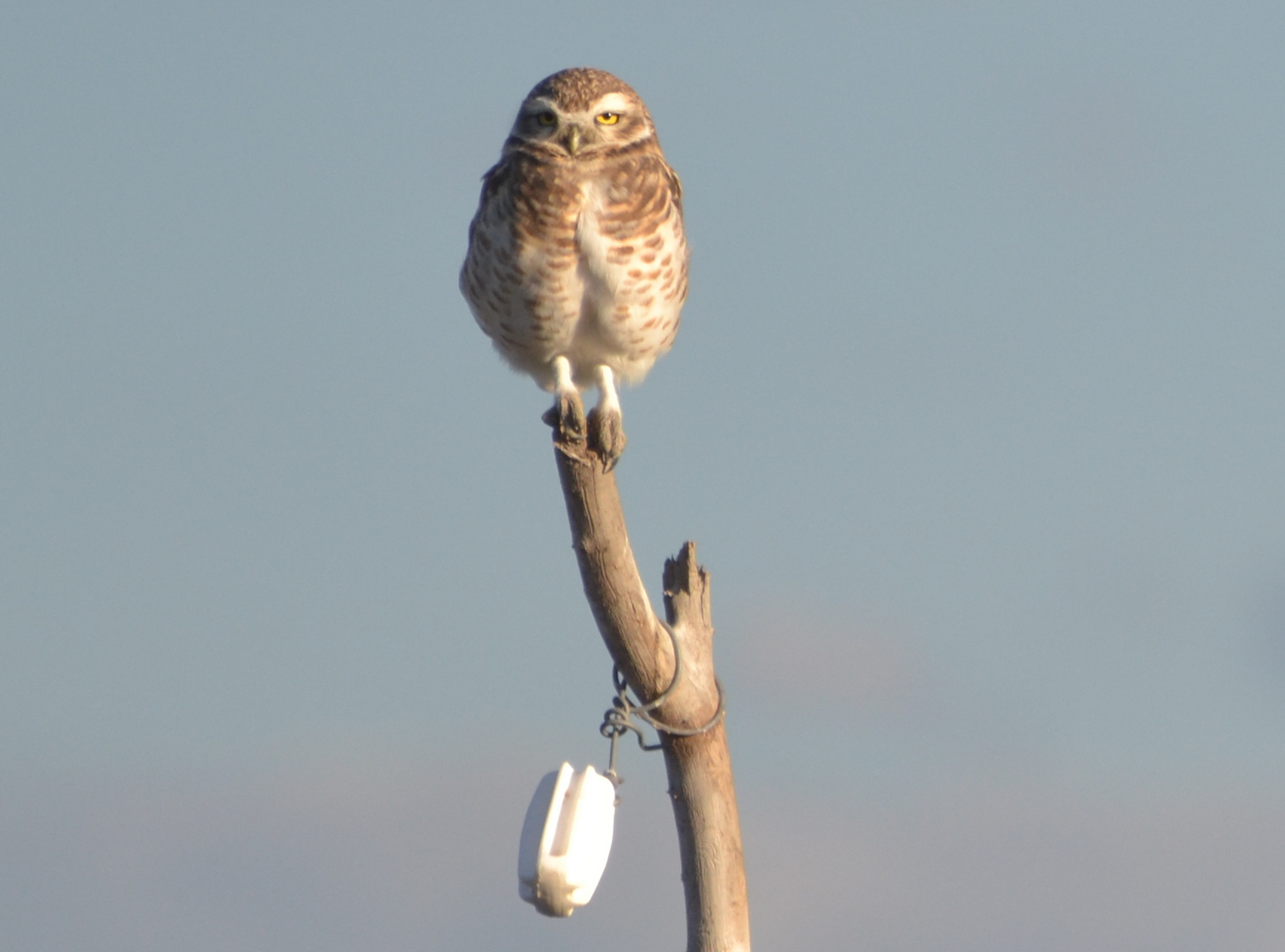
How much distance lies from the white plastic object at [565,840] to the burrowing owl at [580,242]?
1.93m

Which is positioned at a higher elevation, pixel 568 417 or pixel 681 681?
pixel 568 417

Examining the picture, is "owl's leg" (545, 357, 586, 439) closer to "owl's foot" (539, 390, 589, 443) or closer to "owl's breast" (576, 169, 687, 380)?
"owl's foot" (539, 390, 589, 443)

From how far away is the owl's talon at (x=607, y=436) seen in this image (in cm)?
638

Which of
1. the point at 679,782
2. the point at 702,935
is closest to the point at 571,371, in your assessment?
the point at 679,782

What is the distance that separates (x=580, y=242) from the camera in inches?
285

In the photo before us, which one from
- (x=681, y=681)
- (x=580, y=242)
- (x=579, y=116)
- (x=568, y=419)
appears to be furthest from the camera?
(x=579, y=116)

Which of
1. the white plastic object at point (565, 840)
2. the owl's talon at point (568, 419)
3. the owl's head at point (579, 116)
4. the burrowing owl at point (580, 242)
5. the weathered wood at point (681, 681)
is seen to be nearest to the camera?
the white plastic object at point (565, 840)

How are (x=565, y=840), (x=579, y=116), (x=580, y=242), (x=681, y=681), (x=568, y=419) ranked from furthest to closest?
(x=579, y=116), (x=580, y=242), (x=568, y=419), (x=681, y=681), (x=565, y=840)

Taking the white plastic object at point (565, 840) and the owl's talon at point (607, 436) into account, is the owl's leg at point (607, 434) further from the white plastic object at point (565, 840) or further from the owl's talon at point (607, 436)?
the white plastic object at point (565, 840)

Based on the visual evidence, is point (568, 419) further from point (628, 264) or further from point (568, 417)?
point (628, 264)

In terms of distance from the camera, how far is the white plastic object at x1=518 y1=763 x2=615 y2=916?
541 cm

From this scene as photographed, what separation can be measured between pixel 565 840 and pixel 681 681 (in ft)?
2.85

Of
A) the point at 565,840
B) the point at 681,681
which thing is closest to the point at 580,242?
the point at 681,681

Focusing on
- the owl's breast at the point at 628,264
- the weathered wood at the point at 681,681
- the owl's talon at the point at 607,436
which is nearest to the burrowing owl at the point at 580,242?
the owl's breast at the point at 628,264
